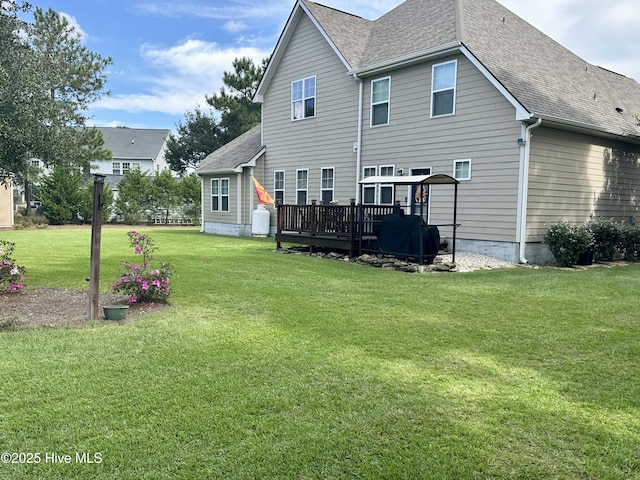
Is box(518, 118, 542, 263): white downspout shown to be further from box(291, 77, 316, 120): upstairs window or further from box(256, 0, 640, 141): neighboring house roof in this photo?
box(291, 77, 316, 120): upstairs window

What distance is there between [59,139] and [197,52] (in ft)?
65.5

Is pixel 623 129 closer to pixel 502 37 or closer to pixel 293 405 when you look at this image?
pixel 502 37

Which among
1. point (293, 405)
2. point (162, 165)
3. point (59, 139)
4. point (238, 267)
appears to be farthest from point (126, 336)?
point (162, 165)

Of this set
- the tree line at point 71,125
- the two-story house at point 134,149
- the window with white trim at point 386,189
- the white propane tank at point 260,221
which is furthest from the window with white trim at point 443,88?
the two-story house at point 134,149

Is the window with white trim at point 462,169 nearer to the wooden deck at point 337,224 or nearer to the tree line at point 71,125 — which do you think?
the wooden deck at point 337,224

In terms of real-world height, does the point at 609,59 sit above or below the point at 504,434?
above

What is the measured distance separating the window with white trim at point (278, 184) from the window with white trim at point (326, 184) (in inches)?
85.8

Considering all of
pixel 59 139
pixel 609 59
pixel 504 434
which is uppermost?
pixel 609 59

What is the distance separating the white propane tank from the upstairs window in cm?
361

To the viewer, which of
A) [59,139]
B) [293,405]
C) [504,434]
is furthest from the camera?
[59,139]

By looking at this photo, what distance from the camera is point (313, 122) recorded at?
53.4 feet

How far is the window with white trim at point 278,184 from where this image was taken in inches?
698

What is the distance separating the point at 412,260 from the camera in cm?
1067

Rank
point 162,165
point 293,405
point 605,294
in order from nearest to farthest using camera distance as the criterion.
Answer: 1. point 293,405
2. point 605,294
3. point 162,165
